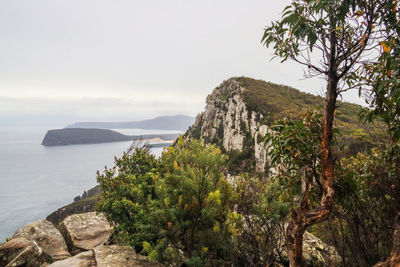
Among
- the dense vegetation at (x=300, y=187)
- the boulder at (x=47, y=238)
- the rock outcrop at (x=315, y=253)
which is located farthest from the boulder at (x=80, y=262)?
the rock outcrop at (x=315, y=253)

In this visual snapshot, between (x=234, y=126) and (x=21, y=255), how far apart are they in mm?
43486

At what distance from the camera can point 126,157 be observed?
38.4 feet

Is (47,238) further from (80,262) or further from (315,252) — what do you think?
(315,252)

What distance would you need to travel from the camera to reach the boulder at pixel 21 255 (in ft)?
31.3

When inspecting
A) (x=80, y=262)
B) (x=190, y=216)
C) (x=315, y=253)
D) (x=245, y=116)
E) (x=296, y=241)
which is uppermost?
(x=245, y=116)

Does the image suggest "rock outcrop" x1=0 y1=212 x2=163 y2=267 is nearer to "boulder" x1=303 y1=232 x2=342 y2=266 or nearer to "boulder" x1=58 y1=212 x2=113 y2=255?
"boulder" x1=58 y1=212 x2=113 y2=255

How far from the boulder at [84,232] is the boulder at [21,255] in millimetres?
2765

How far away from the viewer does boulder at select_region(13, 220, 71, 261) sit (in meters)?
12.4

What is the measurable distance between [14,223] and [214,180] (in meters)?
102

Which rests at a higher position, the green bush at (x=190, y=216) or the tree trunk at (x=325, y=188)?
the tree trunk at (x=325, y=188)

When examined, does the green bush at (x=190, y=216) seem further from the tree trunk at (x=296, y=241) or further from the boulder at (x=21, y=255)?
the boulder at (x=21, y=255)

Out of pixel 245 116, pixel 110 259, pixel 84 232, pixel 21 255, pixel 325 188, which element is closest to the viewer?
pixel 325 188

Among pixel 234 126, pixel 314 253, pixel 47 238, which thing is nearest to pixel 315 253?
pixel 314 253

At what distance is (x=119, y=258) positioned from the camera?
821 centimetres
